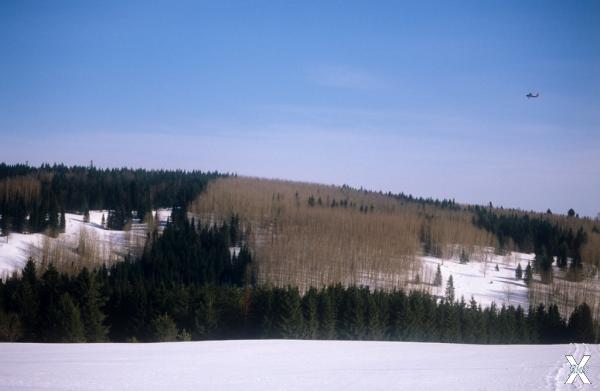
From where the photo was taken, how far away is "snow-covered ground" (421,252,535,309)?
7362 cm

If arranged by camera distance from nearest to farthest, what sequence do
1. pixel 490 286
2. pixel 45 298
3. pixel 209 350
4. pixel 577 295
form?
pixel 209 350, pixel 45 298, pixel 577 295, pixel 490 286

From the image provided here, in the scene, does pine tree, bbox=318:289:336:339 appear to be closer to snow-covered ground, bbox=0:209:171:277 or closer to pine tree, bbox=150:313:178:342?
pine tree, bbox=150:313:178:342

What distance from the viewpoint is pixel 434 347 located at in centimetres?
2708

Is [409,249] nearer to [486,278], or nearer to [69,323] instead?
[486,278]

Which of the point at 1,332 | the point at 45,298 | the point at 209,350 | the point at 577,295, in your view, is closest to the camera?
the point at 209,350

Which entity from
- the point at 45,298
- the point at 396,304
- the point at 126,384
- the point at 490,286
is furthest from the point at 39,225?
the point at 126,384

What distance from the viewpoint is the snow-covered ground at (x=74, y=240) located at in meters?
75.2

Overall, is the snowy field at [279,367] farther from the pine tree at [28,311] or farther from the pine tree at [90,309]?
the pine tree at [28,311]

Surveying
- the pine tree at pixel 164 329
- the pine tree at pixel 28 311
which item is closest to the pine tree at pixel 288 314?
the pine tree at pixel 164 329

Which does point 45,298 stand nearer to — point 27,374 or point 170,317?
point 170,317

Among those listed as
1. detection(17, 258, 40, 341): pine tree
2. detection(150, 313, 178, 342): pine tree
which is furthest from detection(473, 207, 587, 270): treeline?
detection(17, 258, 40, 341): pine tree

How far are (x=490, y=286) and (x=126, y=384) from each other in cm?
7363

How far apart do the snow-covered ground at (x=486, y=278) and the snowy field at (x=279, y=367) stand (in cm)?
4951

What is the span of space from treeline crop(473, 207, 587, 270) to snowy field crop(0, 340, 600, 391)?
70170mm
